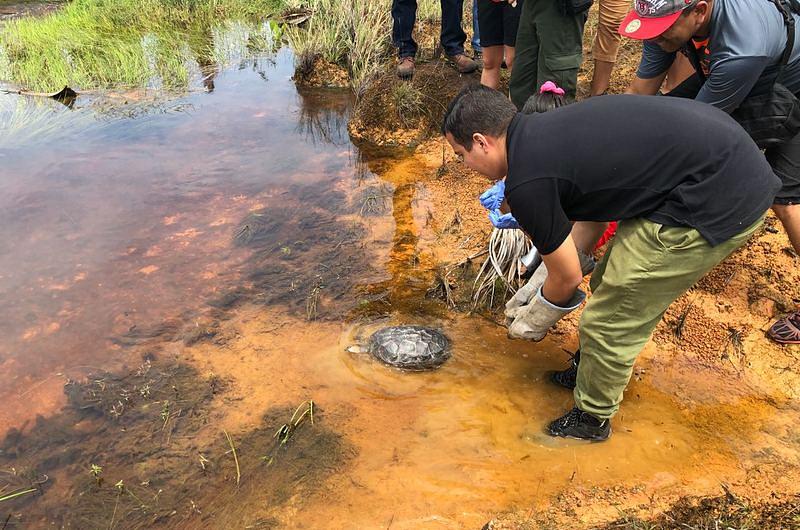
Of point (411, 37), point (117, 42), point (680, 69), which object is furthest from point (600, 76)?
point (117, 42)

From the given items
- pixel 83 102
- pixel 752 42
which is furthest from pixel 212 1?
pixel 752 42

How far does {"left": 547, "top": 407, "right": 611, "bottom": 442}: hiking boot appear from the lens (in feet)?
7.65

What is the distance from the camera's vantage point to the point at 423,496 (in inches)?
86.3

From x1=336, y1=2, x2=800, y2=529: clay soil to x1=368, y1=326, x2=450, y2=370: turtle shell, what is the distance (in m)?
0.41

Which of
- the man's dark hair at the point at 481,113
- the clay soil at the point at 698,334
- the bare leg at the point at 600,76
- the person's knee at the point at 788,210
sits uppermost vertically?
the man's dark hair at the point at 481,113

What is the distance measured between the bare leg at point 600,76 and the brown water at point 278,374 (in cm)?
166

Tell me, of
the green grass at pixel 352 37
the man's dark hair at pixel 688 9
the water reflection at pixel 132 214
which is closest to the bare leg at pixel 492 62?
the water reflection at pixel 132 214

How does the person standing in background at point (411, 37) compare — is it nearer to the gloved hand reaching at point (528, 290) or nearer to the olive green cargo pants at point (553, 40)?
the olive green cargo pants at point (553, 40)

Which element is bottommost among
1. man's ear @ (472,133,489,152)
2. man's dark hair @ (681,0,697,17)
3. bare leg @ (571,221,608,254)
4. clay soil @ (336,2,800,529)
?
clay soil @ (336,2,800,529)

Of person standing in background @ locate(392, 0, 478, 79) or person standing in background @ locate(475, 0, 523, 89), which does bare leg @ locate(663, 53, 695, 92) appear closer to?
person standing in background @ locate(475, 0, 523, 89)

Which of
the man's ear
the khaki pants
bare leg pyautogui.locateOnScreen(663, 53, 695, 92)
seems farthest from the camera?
the khaki pants

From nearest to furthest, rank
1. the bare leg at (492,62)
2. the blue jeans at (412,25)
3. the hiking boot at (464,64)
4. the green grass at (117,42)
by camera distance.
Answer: the bare leg at (492,62) → the blue jeans at (412,25) → the hiking boot at (464,64) → the green grass at (117,42)

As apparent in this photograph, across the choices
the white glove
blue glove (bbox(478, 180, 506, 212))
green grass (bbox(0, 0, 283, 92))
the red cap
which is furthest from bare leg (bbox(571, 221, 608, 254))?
green grass (bbox(0, 0, 283, 92))

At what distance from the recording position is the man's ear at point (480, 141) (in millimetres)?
1884
